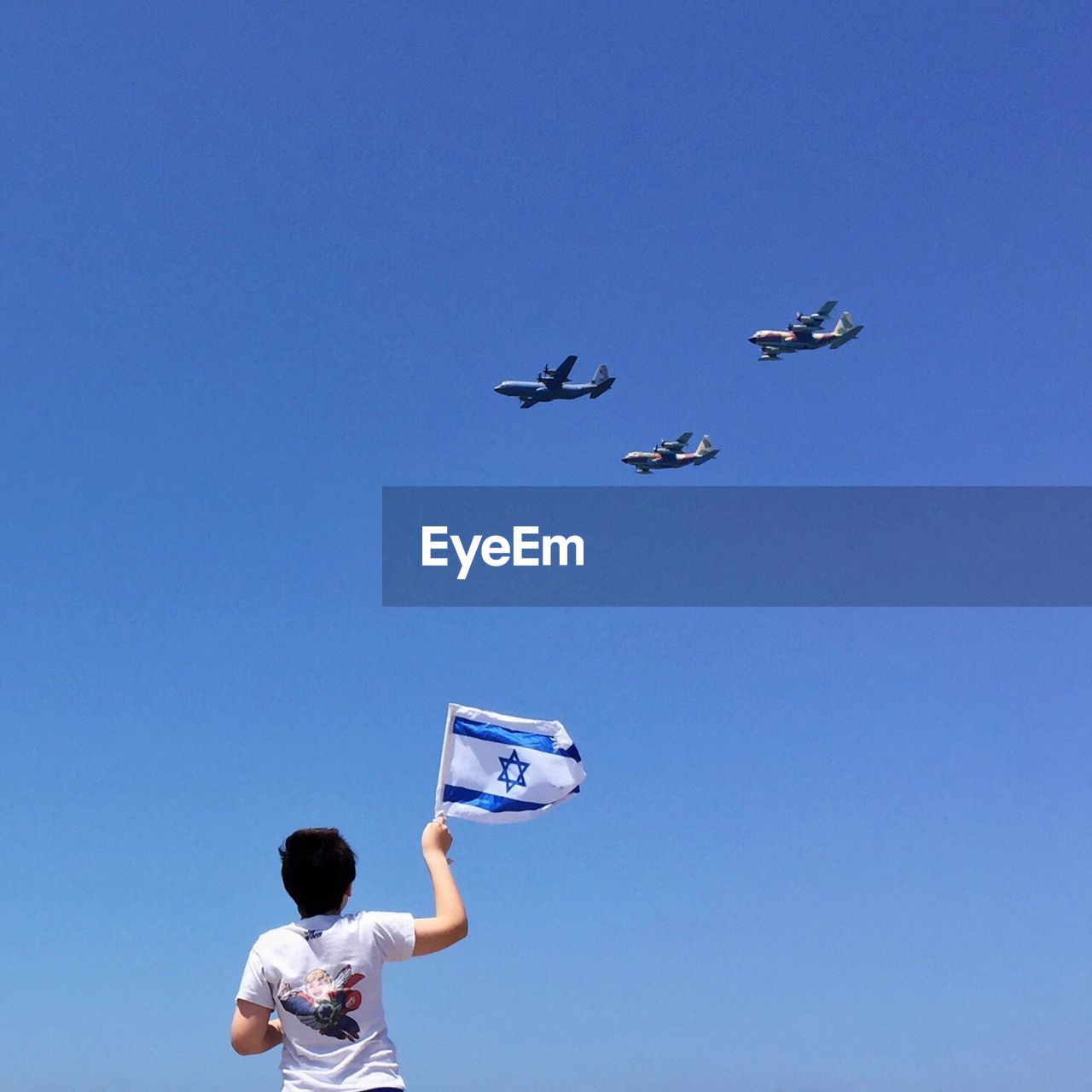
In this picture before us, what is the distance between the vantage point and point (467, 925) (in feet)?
23.3

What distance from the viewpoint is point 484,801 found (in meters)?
9.54

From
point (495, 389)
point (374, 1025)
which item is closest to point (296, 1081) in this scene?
point (374, 1025)

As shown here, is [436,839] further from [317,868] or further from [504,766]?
[504,766]

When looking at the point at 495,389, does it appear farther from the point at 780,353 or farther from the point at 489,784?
the point at 489,784

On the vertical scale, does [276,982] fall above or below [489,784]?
below

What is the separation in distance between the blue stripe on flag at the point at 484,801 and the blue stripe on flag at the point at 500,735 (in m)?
0.38

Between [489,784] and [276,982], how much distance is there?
2792 millimetres

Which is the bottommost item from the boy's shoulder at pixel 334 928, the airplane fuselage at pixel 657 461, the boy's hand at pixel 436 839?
the boy's shoulder at pixel 334 928

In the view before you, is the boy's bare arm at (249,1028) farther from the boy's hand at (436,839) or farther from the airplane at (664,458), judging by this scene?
the airplane at (664,458)

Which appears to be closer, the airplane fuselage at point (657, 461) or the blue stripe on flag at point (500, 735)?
the blue stripe on flag at point (500, 735)

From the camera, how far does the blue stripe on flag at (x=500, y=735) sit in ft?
31.5

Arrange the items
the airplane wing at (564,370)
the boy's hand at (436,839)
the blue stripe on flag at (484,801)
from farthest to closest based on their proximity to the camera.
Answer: the airplane wing at (564,370), the blue stripe on flag at (484,801), the boy's hand at (436,839)

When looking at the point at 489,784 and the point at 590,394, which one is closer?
the point at 489,784

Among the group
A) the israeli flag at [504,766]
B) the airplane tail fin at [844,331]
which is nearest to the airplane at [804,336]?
the airplane tail fin at [844,331]
